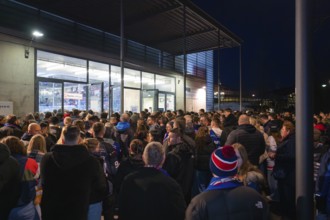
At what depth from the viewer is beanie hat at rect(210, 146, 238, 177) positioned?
242cm

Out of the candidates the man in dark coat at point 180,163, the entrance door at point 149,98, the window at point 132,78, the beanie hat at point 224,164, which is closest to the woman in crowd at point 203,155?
the man in dark coat at point 180,163

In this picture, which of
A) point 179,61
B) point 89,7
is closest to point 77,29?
point 89,7

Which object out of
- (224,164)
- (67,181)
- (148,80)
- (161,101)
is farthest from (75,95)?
(224,164)

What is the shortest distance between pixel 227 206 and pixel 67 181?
192 cm

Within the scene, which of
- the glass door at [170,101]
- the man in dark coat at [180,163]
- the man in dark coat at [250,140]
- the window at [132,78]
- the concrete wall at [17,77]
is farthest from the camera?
the glass door at [170,101]

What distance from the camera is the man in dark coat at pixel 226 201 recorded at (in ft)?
7.43

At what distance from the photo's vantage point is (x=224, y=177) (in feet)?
7.95

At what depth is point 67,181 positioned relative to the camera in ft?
10.5

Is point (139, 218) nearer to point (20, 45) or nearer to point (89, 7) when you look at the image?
point (20, 45)

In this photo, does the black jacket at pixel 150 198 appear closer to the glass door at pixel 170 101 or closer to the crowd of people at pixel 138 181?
the crowd of people at pixel 138 181

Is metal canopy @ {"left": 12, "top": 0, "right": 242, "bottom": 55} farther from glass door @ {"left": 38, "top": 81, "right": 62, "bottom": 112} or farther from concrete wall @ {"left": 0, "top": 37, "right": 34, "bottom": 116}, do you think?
glass door @ {"left": 38, "top": 81, "right": 62, "bottom": 112}

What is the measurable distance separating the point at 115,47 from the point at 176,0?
19.7 feet

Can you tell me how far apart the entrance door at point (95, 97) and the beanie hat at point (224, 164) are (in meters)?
13.6

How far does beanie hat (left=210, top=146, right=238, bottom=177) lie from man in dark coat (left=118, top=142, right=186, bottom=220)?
23.9 inches
